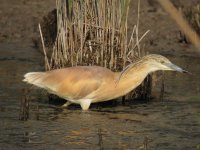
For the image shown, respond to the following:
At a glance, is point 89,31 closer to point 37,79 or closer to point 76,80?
point 76,80

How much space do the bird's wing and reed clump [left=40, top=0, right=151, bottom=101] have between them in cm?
42

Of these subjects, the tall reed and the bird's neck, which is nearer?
the bird's neck

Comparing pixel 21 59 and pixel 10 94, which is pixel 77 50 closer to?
pixel 10 94

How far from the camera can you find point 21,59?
1059 cm

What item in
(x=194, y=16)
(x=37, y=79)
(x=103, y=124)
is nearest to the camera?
(x=103, y=124)

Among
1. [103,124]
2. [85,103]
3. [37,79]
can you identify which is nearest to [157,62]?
[85,103]

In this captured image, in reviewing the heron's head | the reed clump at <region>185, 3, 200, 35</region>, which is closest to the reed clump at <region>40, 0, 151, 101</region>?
the heron's head

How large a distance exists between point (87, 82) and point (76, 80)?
0.13 meters

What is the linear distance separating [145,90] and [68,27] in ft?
4.45

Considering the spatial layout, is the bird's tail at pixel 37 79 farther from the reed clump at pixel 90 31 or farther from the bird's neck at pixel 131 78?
the bird's neck at pixel 131 78

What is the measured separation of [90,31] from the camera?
7.42 metres

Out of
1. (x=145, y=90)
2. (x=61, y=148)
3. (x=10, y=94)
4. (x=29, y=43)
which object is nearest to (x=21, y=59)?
(x=29, y=43)

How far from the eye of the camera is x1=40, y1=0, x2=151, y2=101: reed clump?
24.0 ft

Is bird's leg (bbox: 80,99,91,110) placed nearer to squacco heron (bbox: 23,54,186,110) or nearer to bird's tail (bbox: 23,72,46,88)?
squacco heron (bbox: 23,54,186,110)
